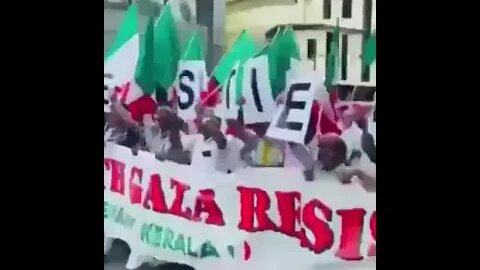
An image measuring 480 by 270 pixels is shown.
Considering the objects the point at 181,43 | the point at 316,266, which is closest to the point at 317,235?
the point at 316,266

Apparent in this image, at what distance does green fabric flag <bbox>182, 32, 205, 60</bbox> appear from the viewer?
85cm

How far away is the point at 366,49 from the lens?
0.82 m

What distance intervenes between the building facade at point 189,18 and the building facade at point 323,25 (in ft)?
0.13

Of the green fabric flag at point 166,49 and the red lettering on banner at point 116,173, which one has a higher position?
the green fabric flag at point 166,49

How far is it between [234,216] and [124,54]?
0.75 feet

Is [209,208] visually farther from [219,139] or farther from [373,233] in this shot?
[373,233]

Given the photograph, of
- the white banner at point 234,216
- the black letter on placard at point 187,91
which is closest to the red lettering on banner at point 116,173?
the white banner at point 234,216

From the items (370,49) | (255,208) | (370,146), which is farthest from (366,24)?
(255,208)

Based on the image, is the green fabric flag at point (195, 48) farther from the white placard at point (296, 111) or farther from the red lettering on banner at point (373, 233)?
the red lettering on banner at point (373, 233)

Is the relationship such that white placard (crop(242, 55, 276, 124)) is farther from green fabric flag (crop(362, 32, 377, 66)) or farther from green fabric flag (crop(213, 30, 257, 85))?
green fabric flag (crop(362, 32, 377, 66))

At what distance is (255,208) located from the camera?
0.84 meters

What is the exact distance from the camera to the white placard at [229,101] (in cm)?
85
